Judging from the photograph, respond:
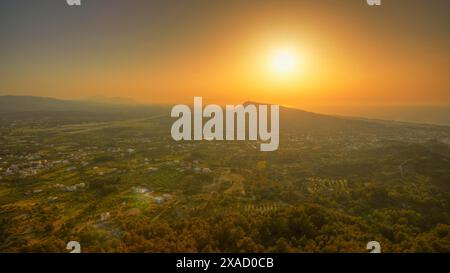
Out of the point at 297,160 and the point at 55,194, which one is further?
the point at 297,160

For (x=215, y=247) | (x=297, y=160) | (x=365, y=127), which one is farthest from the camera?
(x=365, y=127)

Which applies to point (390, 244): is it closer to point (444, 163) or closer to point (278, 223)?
point (278, 223)

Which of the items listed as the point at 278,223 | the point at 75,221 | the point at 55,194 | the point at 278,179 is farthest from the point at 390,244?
the point at 55,194

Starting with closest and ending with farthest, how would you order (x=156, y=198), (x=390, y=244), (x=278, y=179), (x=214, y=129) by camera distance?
1. (x=390, y=244)
2. (x=156, y=198)
3. (x=278, y=179)
4. (x=214, y=129)
